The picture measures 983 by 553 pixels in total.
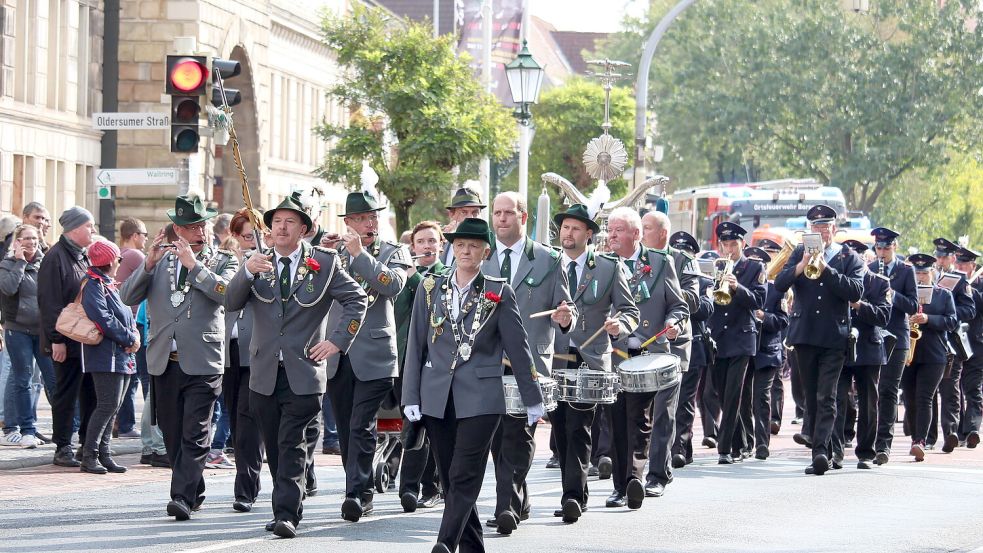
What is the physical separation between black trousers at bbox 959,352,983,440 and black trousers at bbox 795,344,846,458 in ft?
15.4

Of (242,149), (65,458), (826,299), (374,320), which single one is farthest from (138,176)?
(242,149)

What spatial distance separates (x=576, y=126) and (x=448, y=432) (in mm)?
62487

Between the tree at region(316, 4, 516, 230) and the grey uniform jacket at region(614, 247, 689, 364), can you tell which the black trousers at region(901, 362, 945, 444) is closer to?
the grey uniform jacket at region(614, 247, 689, 364)

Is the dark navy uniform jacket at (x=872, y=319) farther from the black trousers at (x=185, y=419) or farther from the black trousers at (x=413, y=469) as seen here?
the black trousers at (x=185, y=419)

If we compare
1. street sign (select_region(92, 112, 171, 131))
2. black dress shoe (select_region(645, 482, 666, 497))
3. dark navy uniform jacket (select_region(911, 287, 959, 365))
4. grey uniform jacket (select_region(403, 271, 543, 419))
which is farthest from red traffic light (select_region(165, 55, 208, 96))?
dark navy uniform jacket (select_region(911, 287, 959, 365))

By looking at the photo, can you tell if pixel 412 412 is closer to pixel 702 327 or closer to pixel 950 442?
pixel 702 327

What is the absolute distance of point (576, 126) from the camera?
7200 centimetres

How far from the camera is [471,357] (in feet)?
32.7

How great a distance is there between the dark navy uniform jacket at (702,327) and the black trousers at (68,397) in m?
5.15

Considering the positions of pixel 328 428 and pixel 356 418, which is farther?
pixel 328 428

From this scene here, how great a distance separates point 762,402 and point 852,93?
4811 centimetres

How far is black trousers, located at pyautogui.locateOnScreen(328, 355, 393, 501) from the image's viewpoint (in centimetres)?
1175

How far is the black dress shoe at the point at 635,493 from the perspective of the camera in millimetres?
12570

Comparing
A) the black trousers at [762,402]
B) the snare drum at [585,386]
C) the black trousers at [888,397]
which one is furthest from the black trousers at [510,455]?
the black trousers at [888,397]
